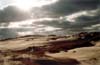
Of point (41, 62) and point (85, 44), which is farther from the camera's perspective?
point (85, 44)

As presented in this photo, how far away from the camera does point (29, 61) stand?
58.8 metres

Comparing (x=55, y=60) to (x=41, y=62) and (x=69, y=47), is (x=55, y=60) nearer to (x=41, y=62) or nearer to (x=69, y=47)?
(x=41, y=62)

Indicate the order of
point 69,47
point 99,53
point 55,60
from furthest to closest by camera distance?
point 69,47 → point 99,53 → point 55,60

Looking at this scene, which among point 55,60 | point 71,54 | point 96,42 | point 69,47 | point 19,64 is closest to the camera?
point 19,64

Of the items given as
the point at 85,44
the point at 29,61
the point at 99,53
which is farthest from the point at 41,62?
the point at 85,44

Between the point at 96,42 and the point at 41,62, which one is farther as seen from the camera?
the point at 96,42

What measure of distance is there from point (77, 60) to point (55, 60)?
19.7ft

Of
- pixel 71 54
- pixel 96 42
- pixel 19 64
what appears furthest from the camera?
pixel 96 42

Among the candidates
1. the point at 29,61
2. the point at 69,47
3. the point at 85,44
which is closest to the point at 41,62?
the point at 29,61

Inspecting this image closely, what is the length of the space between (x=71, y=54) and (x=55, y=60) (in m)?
15.7

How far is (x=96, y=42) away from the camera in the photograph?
98.9m

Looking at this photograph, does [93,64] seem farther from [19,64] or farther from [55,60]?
[19,64]

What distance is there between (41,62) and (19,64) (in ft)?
16.0

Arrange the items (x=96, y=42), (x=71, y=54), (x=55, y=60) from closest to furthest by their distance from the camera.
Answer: (x=55, y=60), (x=71, y=54), (x=96, y=42)
